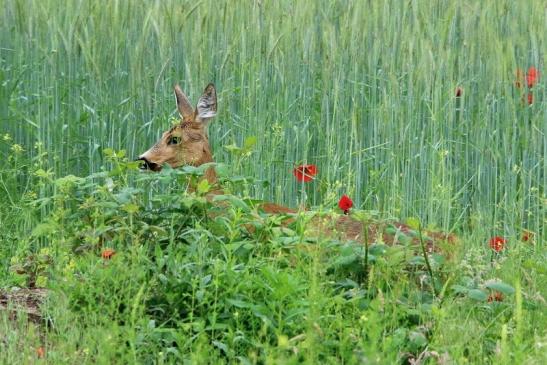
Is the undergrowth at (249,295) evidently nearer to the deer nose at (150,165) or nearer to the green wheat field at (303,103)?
the green wheat field at (303,103)

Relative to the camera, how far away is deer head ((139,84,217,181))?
683cm

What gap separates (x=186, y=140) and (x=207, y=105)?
0.25m

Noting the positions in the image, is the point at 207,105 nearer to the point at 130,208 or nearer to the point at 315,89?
the point at 315,89

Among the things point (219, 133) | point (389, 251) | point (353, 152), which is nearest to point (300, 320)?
point (389, 251)

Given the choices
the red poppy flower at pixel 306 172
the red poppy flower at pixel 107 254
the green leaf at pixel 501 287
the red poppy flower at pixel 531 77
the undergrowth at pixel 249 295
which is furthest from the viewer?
the red poppy flower at pixel 531 77

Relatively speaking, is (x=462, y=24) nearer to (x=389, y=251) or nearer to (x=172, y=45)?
(x=172, y=45)

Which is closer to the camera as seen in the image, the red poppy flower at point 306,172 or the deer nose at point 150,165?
the red poppy flower at point 306,172

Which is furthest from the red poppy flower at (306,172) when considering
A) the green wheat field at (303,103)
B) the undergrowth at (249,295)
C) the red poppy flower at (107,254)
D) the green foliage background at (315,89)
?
the red poppy flower at (107,254)

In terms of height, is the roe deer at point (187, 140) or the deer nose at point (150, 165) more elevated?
the roe deer at point (187, 140)

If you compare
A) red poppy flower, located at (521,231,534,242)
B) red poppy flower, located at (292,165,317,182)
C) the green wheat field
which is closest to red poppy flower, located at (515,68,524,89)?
the green wheat field

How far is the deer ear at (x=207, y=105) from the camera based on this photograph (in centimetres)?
679

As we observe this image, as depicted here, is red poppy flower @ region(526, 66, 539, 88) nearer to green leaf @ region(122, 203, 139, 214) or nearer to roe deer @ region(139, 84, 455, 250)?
roe deer @ region(139, 84, 455, 250)

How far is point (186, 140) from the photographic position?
6953 millimetres

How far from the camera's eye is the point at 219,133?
7480 mm
